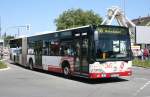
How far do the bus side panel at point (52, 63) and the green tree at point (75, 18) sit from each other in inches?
2426

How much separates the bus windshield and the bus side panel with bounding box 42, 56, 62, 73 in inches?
164

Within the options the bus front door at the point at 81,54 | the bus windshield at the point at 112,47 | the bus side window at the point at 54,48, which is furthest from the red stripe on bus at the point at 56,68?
the bus windshield at the point at 112,47

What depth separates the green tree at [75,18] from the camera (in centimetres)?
8738

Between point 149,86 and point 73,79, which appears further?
point 73,79

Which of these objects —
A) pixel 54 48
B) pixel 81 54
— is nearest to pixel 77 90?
pixel 81 54

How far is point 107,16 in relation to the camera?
68.4 metres

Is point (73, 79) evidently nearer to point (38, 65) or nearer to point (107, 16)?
point (38, 65)

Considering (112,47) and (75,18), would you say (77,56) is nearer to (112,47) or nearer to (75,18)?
(112,47)

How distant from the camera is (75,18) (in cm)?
8888

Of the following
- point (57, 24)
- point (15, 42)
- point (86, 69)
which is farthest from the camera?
point (57, 24)

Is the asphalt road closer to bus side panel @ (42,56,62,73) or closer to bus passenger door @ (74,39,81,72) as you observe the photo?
bus passenger door @ (74,39,81,72)

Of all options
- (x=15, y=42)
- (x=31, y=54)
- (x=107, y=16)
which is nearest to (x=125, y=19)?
(x=107, y=16)

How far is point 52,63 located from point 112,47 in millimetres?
5676

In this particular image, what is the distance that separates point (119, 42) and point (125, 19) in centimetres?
4717
